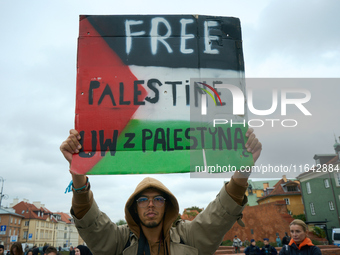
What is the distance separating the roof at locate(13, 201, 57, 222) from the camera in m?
69.0

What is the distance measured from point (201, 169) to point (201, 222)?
626mm

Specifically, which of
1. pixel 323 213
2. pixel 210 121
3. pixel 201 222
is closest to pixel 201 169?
pixel 210 121

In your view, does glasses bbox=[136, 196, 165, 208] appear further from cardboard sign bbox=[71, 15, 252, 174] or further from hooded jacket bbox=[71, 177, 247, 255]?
cardboard sign bbox=[71, 15, 252, 174]

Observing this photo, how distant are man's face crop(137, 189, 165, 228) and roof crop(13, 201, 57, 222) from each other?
7424cm

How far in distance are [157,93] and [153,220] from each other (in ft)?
3.82

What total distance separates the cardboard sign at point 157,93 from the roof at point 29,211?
74.5 metres

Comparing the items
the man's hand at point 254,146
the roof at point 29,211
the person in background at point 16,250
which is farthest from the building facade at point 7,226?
the man's hand at point 254,146

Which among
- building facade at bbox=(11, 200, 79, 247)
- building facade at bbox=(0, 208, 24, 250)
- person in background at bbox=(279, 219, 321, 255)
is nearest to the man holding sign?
person in background at bbox=(279, 219, 321, 255)

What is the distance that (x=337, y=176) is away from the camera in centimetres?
3538

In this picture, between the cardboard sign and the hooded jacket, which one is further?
the hooded jacket

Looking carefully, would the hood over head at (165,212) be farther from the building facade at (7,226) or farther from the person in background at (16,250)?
the building facade at (7,226)

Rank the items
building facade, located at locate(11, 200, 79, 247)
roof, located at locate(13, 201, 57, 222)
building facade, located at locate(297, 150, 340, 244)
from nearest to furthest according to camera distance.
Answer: building facade, located at locate(297, 150, 340, 244)
building facade, located at locate(11, 200, 79, 247)
roof, located at locate(13, 201, 57, 222)

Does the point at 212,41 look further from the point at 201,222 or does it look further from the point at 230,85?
the point at 201,222

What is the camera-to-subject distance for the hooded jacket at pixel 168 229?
259 centimetres
